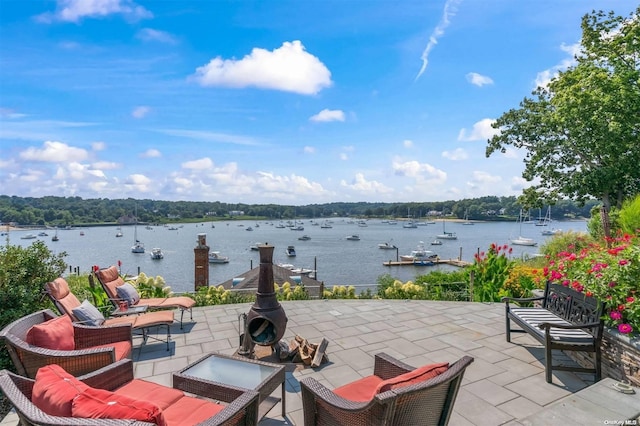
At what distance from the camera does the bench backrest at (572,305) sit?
3220 millimetres

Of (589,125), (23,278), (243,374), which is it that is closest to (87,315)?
(23,278)

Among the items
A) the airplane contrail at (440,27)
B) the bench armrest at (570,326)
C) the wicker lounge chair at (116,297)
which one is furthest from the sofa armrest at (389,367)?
the airplane contrail at (440,27)

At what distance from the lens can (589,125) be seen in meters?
11.3

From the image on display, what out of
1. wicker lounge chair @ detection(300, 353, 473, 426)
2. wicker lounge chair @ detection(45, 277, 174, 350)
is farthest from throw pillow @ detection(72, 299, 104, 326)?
wicker lounge chair @ detection(300, 353, 473, 426)

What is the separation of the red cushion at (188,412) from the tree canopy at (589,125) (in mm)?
12703

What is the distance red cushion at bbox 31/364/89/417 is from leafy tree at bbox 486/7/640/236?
43.5ft

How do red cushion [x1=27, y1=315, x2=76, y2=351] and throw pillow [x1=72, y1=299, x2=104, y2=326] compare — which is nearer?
red cushion [x1=27, y1=315, x2=76, y2=351]

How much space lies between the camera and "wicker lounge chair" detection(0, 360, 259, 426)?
1.46 m

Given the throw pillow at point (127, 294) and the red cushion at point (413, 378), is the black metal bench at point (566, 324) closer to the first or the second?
the red cushion at point (413, 378)

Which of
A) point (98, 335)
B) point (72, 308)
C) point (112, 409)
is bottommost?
point (98, 335)

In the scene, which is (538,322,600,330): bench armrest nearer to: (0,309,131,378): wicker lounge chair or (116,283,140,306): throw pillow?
(0,309,131,378): wicker lounge chair

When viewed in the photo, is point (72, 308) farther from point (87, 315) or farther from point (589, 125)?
point (589, 125)

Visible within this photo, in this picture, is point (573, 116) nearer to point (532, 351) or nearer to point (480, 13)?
point (480, 13)

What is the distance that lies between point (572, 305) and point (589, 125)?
1042 cm
